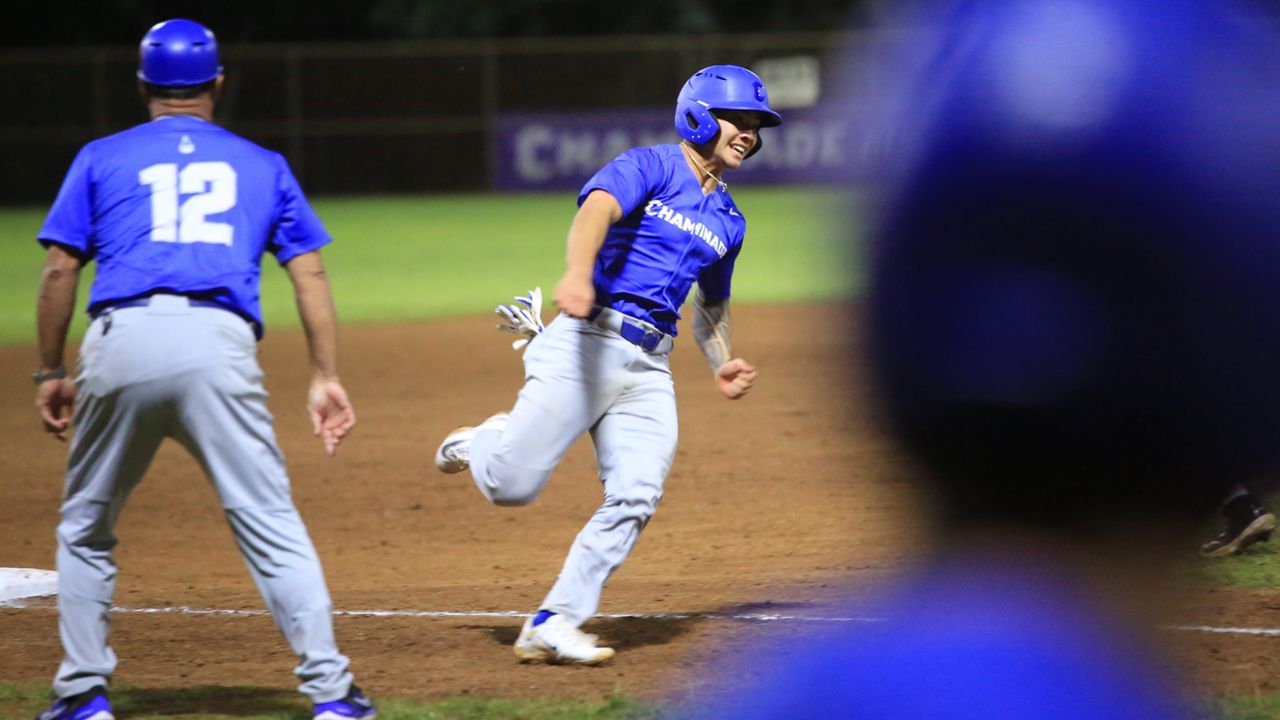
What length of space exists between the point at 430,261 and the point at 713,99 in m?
15.8

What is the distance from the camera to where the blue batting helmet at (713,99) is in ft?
16.9

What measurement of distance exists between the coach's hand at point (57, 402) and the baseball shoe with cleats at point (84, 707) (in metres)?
0.74

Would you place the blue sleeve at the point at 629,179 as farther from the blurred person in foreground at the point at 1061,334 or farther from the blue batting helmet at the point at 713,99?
the blurred person in foreground at the point at 1061,334

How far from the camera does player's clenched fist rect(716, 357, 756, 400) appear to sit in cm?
498

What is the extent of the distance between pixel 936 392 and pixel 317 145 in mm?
33486

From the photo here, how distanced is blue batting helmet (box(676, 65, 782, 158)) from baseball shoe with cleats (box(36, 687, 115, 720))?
99.7 inches

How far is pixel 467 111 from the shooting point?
3378cm

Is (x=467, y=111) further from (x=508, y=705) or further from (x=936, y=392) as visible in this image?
(x=936, y=392)

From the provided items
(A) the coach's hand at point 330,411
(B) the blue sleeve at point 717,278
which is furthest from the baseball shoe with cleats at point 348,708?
(B) the blue sleeve at point 717,278

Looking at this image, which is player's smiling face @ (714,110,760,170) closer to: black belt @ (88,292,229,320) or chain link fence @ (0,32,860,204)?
black belt @ (88,292,229,320)

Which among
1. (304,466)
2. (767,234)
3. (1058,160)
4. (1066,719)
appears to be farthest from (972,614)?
(767,234)

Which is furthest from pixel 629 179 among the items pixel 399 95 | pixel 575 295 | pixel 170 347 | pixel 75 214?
pixel 399 95

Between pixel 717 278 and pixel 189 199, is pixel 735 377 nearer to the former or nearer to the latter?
pixel 717 278

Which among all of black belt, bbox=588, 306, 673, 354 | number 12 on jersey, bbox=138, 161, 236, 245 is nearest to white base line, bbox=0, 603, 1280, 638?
black belt, bbox=588, 306, 673, 354
